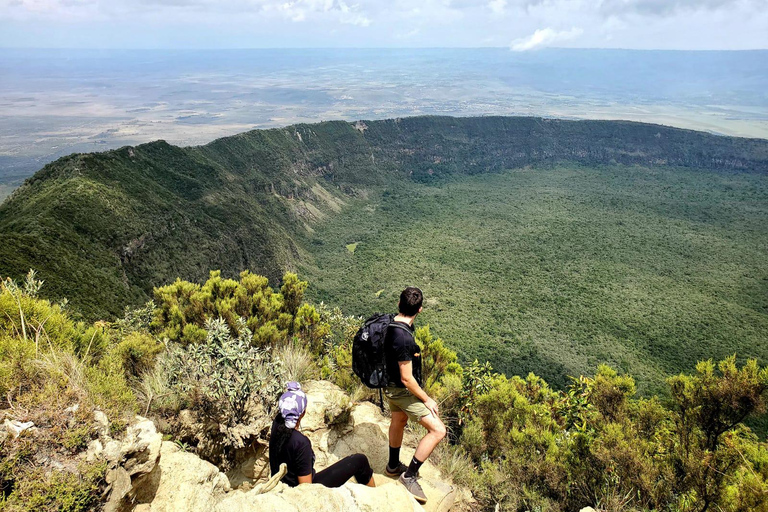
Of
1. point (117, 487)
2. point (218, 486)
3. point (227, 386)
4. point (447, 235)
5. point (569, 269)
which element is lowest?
point (569, 269)

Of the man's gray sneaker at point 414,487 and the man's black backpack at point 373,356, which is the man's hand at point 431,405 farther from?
the man's gray sneaker at point 414,487

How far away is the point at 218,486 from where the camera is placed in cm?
462

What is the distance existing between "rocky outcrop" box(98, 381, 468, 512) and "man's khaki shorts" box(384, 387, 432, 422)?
908mm

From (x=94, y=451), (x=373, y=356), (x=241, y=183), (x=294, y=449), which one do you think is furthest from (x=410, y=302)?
(x=241, y=183)

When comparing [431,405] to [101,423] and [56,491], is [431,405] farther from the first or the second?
[56,491]

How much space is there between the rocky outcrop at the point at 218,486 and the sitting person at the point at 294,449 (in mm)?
253

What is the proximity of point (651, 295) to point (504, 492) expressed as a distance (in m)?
50.7

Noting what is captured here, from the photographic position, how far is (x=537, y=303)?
150 feet

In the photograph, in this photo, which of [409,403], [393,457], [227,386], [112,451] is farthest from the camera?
[227,386]

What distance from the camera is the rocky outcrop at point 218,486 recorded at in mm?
3677

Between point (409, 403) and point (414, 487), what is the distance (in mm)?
1051

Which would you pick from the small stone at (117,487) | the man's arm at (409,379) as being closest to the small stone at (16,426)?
the small stone at (117,487)

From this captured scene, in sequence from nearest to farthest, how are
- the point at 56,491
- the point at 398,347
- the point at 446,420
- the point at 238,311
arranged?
1. the point at 56,491
2. the point at 398,347
3. the point at 446,420
4. the point at 238,311

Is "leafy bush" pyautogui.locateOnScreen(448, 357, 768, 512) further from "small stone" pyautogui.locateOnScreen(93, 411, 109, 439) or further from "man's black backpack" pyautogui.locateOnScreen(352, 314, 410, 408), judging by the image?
"small stone" pyautogui.locateOnScreen(93, 411, 109, 439)
